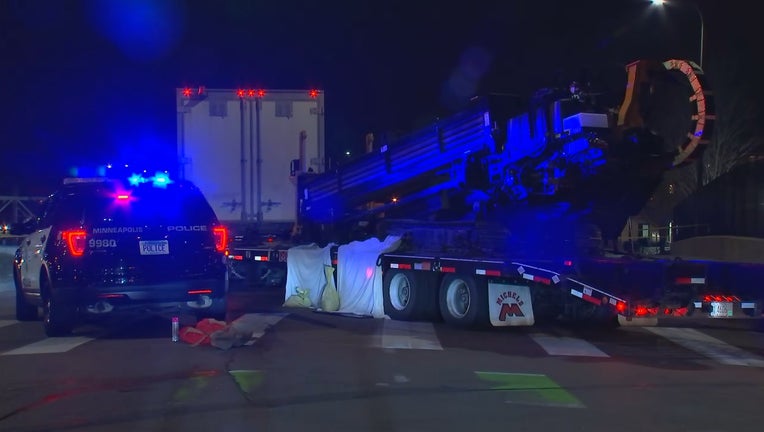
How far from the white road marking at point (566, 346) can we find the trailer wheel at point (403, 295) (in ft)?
6.36

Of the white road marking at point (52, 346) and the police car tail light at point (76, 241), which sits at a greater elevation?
the police car tail light at point (76, 241)

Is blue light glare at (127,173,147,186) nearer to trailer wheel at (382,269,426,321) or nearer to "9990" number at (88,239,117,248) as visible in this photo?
Result: "9990" number at (88,239,117,248)

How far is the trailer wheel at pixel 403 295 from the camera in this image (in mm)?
11633

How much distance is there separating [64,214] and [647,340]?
7690 mm

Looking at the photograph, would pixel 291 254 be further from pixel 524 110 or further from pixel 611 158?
pixel 611 158

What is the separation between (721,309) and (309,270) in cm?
719

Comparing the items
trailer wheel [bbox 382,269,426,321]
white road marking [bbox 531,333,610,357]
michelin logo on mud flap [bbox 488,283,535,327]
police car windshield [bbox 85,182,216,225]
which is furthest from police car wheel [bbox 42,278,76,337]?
white road marking [bbox 531,333,610,357]

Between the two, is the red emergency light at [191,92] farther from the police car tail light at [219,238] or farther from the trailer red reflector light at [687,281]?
the trailer red reflector light at [687,281]

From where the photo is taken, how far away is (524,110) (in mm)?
10508

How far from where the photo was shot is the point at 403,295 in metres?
12.0

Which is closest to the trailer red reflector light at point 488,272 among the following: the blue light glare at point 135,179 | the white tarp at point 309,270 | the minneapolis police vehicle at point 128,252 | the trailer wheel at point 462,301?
the trailer wheel at point 462,301

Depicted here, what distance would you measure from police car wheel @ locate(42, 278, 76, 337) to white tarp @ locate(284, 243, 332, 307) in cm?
475

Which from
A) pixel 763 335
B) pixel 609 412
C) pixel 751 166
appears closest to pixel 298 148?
pixel 763 335

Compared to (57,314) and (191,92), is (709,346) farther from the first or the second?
(191,92)
